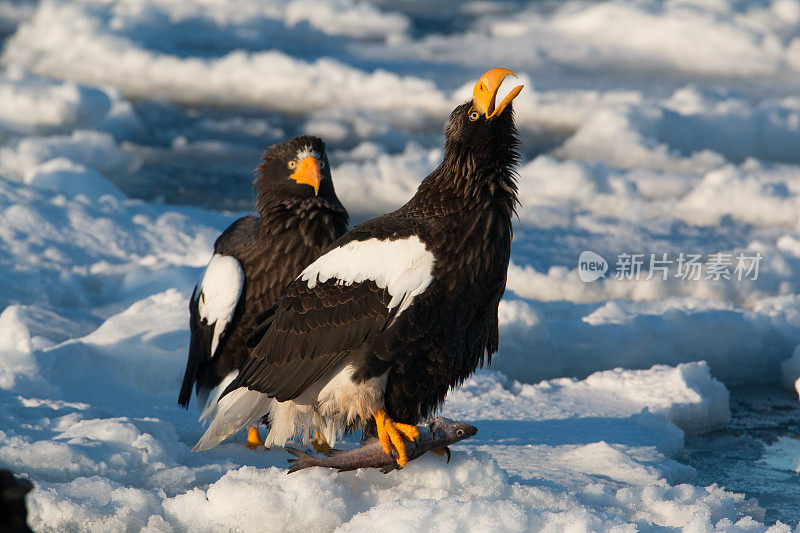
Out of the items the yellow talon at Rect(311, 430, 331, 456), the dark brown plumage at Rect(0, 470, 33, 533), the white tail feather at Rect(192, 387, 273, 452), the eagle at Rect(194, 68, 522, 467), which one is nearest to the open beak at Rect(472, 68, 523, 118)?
the eagle at Rect(194, 68, 522, 467)

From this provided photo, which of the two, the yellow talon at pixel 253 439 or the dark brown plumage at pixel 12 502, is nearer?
the dark brown plumage at pixel 12 502

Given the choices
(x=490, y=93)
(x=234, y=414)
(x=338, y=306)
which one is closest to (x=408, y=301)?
(x=338, y=306)

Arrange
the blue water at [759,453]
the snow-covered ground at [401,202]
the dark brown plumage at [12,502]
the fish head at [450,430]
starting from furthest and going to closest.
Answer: the blue water at [759,453] < the snow-covered ground at [401,202] < the fish head at [450,430] < the dark brown plumage at [12,502]

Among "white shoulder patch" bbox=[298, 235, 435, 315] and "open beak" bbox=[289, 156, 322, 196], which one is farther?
"open beak" bbox=[289, 156, 322, 196]

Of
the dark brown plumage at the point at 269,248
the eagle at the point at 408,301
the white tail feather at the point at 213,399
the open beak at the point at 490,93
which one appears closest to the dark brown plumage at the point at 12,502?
the eagle at the point at 408,301

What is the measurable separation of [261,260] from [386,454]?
1.23 meters

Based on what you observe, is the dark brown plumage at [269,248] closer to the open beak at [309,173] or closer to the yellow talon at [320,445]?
the open beak at [309,173]

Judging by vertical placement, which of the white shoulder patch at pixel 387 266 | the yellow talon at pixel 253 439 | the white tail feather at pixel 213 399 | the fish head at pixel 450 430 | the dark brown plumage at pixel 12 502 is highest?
the white shoulder patch at pixel 387 266

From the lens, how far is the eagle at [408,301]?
2.82 metres

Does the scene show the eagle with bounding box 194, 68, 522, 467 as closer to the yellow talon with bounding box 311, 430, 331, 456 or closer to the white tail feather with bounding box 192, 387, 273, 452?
the white tail feather with bounding box 192, 387, 273, 452

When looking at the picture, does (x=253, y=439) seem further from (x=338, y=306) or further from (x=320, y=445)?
(x=338, y=306)

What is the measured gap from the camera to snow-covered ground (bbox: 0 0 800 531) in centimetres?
288

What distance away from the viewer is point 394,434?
9.21 ft

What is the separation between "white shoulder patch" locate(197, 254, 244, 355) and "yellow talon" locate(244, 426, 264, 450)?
0.37 m
